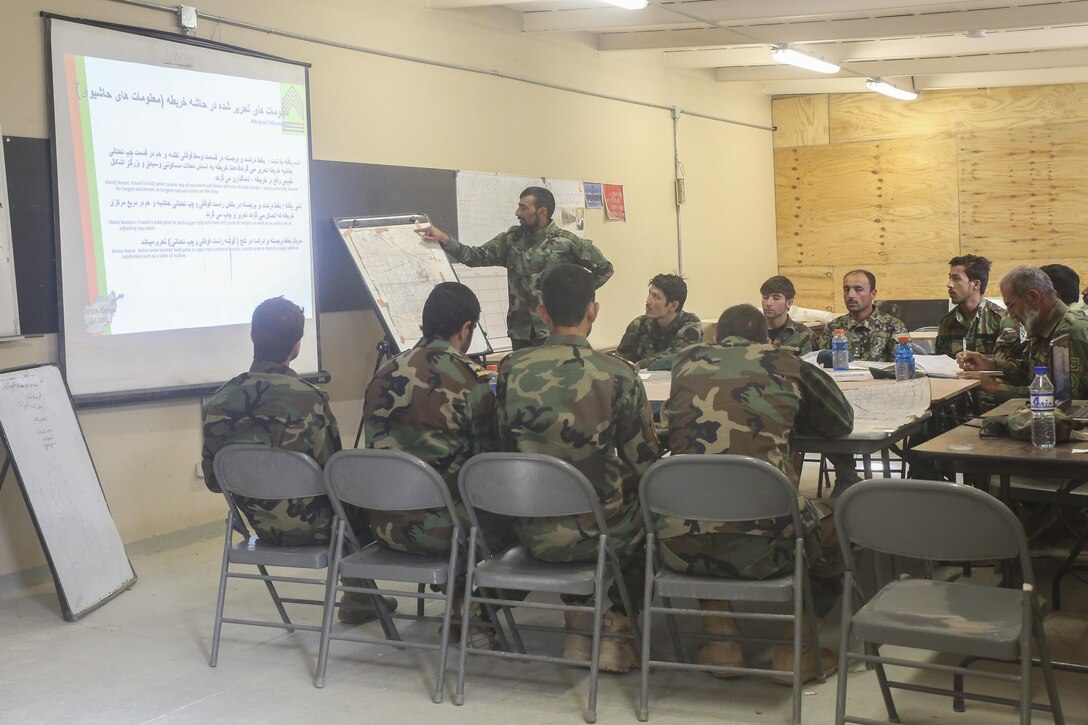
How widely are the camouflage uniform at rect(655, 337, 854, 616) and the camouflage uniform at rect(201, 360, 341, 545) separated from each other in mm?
1194

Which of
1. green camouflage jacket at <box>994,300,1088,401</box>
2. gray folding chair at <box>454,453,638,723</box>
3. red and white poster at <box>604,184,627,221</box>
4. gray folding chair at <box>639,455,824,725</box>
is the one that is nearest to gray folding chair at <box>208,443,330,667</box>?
gray folding chair at <box>454,453,638,723</box>

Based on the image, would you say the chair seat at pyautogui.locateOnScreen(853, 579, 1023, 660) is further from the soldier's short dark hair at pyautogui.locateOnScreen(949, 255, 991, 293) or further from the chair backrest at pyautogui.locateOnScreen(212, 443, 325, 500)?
the soldier's short dark hair at pyautogui.locateOnScreen(949, 255, 991, 293)

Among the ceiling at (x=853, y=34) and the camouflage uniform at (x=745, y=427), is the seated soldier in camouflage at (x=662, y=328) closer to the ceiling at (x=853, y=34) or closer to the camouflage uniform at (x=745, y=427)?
the camouflage uniform at (x=745, y=427)

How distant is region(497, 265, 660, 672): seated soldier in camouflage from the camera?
3.16 m

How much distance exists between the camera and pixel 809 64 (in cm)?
864

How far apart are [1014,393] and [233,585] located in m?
3.52

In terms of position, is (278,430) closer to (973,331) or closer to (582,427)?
(582,427)

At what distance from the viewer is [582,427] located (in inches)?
124

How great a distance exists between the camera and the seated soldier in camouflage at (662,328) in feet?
18.1

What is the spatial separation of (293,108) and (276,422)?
8.74 feet

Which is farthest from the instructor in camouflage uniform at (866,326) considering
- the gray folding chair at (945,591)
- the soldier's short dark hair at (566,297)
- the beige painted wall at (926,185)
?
the beige painted wall at (926,185)

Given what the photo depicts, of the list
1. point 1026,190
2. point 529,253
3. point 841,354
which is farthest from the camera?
point 1026,190

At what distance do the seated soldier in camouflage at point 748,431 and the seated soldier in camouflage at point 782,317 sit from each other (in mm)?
2482

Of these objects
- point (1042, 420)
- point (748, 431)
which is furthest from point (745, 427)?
point (1042, 420)
